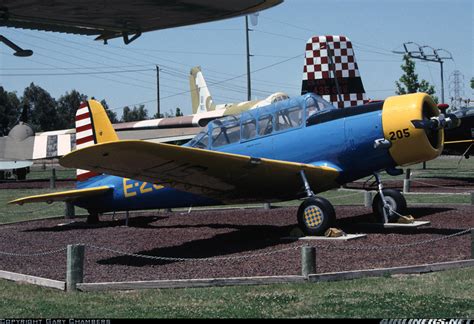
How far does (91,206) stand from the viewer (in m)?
16.0

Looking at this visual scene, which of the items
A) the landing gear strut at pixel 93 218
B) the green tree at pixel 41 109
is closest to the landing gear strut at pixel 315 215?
the landing gear strut at pixel 93 218

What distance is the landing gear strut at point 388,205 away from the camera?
550 inches

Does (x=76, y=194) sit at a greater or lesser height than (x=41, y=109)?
lesser

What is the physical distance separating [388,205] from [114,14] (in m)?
7.09

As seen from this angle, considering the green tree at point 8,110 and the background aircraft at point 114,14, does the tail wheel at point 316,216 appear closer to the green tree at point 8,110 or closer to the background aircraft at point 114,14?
the background aircraft at point 114,14

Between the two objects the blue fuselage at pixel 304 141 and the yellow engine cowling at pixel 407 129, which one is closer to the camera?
the yellow engine cowling at pixel 407 129

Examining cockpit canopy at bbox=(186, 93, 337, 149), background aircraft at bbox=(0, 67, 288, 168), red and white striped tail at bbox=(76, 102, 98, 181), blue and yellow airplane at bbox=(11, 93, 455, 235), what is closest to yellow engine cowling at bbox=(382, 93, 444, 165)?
blue and yellow airplane at bbox=(11, 93, 455, 235)

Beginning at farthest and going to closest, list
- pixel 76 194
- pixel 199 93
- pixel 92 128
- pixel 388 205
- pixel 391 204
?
pixel 199 93
pixel 92 128
pixel 76 194
pixel 391 204
pixel 388 205

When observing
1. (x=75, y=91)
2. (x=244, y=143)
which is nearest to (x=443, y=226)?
(x=244, y=143)

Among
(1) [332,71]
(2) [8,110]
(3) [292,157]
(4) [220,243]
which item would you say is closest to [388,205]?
(3) [292,157]

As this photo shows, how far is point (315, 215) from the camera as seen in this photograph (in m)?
12.5

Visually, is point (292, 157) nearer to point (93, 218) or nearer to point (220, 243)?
point (220, 243)

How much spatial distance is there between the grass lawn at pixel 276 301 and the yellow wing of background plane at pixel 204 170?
235cm

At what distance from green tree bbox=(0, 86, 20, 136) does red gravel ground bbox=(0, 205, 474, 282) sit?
3429 inches
